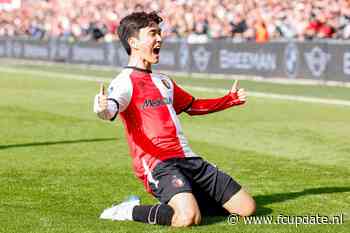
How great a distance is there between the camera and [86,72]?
37625mm

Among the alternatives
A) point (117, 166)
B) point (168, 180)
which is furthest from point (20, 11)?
point (168, 180)

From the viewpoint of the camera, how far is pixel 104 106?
313 inches

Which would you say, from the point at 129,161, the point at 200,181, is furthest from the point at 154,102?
the point at 129,161

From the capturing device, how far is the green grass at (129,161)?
28.2ft

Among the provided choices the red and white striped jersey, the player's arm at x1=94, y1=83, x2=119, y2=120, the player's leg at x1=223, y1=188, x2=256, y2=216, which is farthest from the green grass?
the player's arm at x1=94, y1=83, x2=119, y2=120

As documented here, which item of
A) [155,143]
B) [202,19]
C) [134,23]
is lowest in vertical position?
[202,19]

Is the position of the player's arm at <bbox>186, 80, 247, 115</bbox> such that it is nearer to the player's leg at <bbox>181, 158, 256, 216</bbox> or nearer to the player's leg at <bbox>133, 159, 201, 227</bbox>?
the player's leg at <bbox>181, 158, 256, 216</bbox>

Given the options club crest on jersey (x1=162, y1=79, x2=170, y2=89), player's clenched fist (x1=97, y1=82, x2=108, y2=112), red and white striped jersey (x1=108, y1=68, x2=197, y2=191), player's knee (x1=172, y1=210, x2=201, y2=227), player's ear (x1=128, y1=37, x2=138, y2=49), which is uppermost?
player's ear (x1=128, y1=37, x2=138, y2=49)

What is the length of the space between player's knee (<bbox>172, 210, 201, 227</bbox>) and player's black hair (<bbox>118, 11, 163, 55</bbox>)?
1.52 meters

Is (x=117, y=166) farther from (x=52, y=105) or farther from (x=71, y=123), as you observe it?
(x=52, y=105)

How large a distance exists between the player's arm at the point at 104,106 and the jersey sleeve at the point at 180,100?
92cm

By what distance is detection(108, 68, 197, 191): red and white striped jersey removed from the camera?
858cm

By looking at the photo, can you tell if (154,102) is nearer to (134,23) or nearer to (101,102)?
(134,23)

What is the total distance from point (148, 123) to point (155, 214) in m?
0.82
